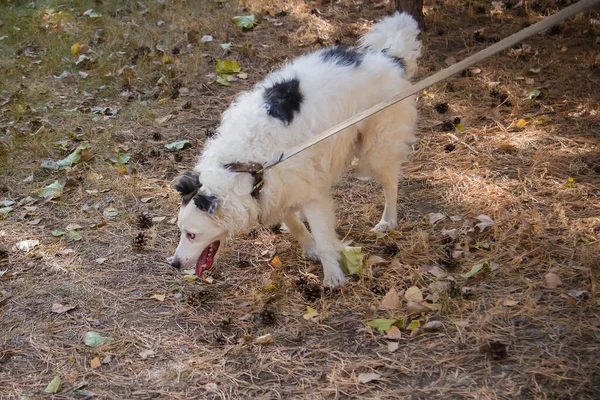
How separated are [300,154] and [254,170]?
32 cm

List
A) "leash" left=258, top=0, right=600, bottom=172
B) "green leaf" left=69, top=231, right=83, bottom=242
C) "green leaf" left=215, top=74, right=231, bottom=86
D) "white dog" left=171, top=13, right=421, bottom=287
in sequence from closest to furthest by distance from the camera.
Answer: "leash" left=258, top=0, right=600, bottom=172 < "white dog" left=171, top=13, right=421, bottom=287 < "green leaf" left=69, top=231, right=83, bottom=242 < "green leaf" left=215, top=74, right=231, bottom=86

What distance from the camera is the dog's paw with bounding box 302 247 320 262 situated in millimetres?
4395

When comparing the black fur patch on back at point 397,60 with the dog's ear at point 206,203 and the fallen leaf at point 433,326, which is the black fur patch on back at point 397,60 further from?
the fallen leaf at point 433,326

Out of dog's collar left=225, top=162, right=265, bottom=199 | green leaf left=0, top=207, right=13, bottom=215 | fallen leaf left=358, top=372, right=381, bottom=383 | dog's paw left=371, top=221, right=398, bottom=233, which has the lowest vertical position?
green leaf left=0, top=207, right=13, bottom=215

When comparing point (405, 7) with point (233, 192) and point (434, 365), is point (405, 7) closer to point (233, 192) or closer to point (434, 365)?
point (233, 192)

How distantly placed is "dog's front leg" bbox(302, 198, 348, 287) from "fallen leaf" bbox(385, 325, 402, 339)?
25.2 inches

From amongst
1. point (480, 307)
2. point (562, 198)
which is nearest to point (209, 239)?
point (480, 307)

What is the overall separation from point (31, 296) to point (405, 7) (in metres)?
5.08

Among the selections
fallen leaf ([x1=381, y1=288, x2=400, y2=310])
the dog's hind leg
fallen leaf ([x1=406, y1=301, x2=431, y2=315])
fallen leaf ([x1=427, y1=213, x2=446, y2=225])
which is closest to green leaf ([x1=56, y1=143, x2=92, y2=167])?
the dog's hind leg

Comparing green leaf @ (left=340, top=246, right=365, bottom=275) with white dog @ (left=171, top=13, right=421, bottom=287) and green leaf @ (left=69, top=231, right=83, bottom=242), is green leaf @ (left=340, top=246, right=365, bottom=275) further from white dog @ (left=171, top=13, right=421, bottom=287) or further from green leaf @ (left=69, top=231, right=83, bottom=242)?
green leaf @ (left=69, top=231, right=83, bottom=242)

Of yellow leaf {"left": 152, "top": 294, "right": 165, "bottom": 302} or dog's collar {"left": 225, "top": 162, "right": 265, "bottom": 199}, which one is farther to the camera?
yellow leaf {"left": 152, "top": 294, "right": 165, "bottom": 302}

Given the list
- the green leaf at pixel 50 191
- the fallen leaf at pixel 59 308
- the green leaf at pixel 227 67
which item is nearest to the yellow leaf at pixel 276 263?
the fallen leaf at pixel 59 308

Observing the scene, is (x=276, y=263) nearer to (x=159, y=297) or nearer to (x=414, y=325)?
(x=159, y=297)

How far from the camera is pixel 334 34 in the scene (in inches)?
304
